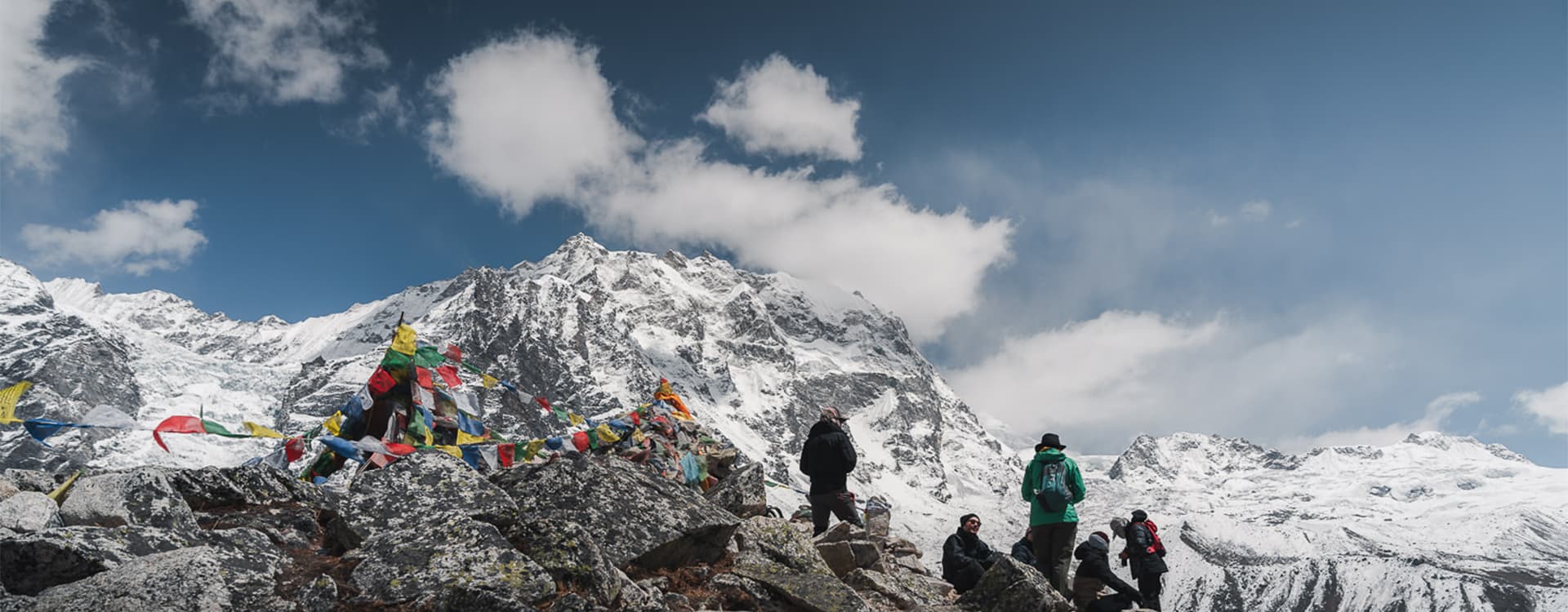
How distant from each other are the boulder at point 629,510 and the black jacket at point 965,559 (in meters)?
4.54

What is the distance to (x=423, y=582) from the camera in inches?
283

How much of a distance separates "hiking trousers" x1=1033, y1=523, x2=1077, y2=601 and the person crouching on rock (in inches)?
35.0

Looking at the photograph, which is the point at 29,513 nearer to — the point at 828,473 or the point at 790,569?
the point at 790,569

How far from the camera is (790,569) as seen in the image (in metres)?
9.52

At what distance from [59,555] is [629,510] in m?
4.73

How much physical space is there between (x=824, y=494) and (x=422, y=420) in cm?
823

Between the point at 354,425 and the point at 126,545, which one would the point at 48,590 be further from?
the point at 354,425

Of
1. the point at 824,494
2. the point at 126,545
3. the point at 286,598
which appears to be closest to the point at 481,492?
the point at 286,598

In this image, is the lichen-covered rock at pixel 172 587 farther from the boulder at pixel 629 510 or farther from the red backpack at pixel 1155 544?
the red backpack at pixel 1155 544

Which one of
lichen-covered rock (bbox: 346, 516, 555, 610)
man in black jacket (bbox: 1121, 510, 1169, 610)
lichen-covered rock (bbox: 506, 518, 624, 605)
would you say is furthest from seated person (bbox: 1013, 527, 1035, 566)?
lichen-covered rock (bbox: 346, 516, 555, 610)

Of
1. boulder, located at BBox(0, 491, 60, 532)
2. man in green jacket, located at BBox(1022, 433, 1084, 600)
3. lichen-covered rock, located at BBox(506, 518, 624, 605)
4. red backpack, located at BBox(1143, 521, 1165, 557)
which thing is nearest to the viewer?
lichen-covered rock, located at BBox(506, 518, 624, 605)

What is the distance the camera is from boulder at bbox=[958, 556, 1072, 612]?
33.7ft

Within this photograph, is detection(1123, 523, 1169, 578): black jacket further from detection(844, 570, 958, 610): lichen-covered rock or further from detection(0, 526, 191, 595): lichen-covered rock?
detection(0, 526, 191, 595): lichen-covered rock

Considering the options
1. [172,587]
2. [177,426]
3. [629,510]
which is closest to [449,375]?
[177,426]
